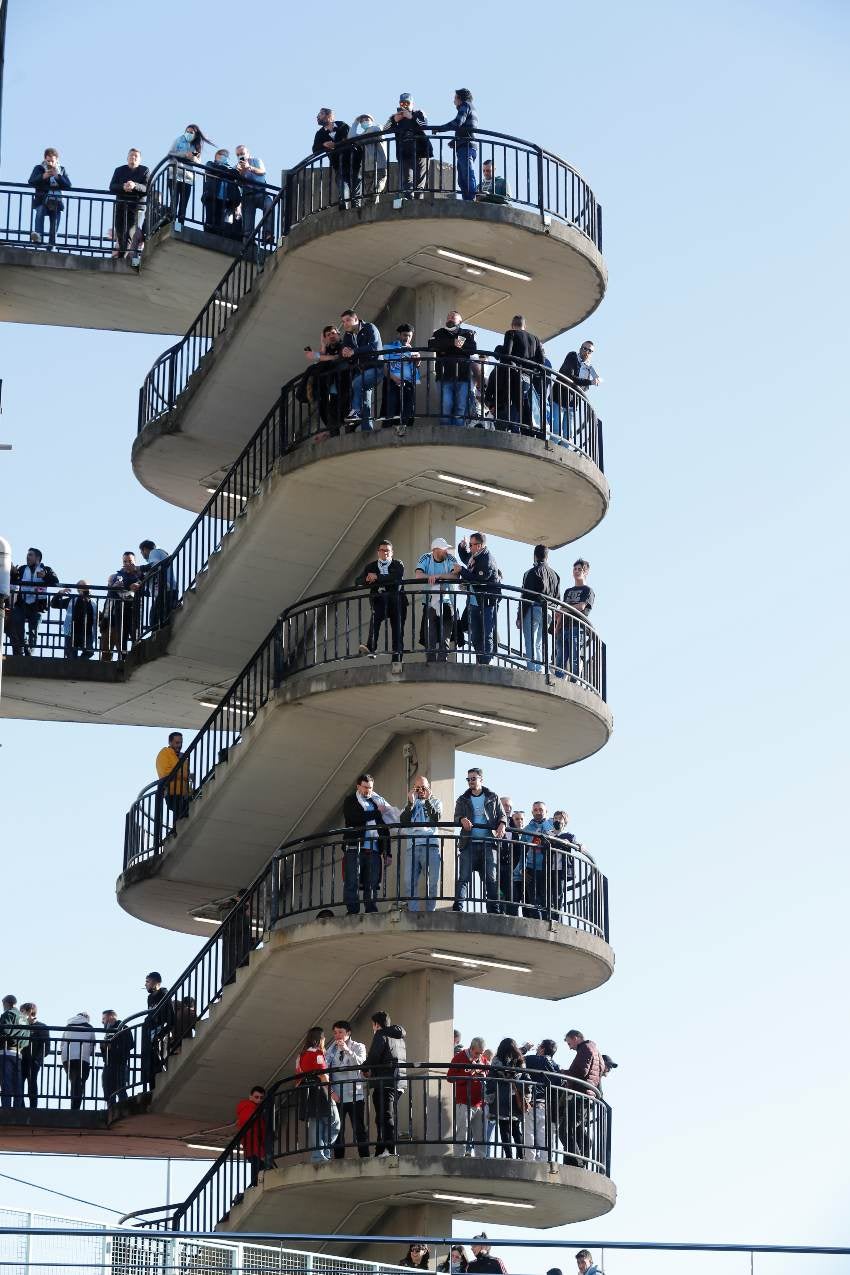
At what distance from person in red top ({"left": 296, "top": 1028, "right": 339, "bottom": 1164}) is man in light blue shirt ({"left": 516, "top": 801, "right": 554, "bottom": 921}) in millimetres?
3112

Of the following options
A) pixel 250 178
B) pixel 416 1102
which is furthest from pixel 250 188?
pixel 416 1102

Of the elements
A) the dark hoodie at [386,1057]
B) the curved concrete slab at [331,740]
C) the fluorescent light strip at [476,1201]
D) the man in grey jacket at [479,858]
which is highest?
the curved concrete slab at [331,740]

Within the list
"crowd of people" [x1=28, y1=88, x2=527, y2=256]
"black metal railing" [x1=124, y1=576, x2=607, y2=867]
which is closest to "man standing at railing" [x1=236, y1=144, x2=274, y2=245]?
"crowd of people" [x1=28, y1=88, x2=527, y2=256]

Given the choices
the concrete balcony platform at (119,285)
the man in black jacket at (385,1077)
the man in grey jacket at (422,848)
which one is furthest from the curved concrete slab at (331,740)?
the concrete balcony platform at (119,285)

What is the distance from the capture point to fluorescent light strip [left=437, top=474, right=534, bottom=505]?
114ft

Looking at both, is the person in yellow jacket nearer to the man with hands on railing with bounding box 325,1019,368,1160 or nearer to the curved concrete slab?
the curved concrete slab

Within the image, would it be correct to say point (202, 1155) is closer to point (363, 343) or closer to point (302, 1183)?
point (302, 1183)

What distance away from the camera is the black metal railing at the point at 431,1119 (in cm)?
3095

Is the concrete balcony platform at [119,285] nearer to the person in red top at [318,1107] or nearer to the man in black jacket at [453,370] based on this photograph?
the man in black jacket at [453,370]

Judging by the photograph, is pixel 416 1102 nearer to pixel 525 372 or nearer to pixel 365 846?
pixel 365 846

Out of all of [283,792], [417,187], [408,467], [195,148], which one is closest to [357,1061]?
[283,792]

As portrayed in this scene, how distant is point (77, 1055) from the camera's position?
37656mm

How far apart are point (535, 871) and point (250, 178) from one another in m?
13.6

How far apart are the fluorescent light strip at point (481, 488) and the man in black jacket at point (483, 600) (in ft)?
5.39
